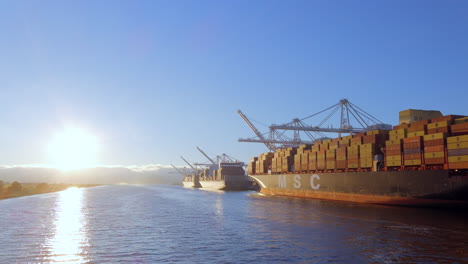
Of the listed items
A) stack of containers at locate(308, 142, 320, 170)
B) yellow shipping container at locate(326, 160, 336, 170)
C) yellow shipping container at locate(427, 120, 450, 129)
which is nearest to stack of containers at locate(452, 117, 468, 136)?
yellow shipping container at locate(427, 120, 450, 129)

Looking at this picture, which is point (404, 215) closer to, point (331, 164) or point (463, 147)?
point (463, 147)

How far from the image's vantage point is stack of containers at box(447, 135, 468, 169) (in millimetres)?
34750

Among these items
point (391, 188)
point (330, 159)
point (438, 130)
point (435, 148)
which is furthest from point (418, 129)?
point (330, 159)

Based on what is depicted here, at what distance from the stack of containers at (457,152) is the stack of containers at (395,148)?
6683 mm

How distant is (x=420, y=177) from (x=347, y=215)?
35.7 feet

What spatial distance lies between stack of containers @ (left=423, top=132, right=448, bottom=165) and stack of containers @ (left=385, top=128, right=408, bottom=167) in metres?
3.70

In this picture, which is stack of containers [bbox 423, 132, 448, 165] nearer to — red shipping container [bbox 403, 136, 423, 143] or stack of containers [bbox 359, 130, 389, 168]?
red shipping container [bbox 403, 136, 423, 143]

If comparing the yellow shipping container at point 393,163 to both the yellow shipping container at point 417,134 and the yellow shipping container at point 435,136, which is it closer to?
the yellow shipping container at point 417,134

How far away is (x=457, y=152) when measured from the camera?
35.7 metres

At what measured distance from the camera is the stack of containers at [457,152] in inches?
1368

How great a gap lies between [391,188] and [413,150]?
5.39m

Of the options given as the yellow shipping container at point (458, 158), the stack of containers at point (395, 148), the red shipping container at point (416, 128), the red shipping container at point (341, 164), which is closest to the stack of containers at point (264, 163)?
the red shipping container at point (341, 164)

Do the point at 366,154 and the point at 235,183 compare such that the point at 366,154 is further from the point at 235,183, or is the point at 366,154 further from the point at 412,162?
the point at 235,183

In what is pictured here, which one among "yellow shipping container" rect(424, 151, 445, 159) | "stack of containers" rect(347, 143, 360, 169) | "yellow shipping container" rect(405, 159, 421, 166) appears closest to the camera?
"yellow shipping container" rect(424, 151, 445, 159)
